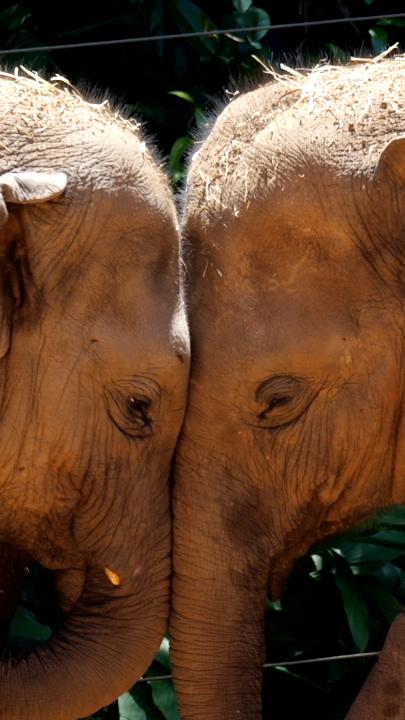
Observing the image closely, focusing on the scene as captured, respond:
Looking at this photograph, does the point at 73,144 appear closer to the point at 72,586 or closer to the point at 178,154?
the point at 72,586

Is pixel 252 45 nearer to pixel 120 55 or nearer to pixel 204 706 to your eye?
pixel 120 55

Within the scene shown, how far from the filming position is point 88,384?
3961 mm

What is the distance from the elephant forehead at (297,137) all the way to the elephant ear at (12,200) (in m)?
0.33

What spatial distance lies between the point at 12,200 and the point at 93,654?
2.83 feet

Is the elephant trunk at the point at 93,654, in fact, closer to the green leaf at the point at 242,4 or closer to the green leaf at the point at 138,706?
the green leaf at the point at 138,706

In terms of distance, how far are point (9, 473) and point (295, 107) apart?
0.87 metres

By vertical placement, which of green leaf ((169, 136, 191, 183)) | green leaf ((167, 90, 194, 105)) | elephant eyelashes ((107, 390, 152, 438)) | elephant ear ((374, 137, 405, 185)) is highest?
green leaf ((167, 90, 194, 105))

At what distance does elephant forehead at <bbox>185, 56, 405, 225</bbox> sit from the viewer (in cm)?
402

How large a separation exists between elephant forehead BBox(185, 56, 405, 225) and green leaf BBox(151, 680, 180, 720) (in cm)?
128

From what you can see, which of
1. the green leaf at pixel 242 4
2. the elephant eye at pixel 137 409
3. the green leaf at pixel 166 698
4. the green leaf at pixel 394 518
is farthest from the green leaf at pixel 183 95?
the elephant eye at pixel 137 409

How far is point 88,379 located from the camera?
3.96 m

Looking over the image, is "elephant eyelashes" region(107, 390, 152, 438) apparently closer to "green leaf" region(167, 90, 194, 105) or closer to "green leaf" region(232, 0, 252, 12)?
"green leaf" region(167, 90, 194, 105)

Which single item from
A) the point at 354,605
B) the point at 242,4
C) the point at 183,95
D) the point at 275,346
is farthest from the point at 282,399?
the point at 242,4

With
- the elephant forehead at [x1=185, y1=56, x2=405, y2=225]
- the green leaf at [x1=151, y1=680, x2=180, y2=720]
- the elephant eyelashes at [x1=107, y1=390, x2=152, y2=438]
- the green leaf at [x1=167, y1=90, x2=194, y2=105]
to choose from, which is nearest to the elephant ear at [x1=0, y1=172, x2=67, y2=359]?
the elephant eyelashes at [x1=107, y1=390, x2=152, y2=438]
